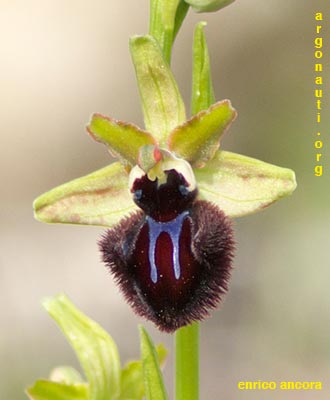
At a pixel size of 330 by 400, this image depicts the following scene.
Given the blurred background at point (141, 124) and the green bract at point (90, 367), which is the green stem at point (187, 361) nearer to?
the green bract at point (90, 367)

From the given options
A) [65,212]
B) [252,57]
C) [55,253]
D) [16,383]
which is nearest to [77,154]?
[55,253]

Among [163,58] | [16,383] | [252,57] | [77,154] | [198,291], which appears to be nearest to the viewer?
[198,291]

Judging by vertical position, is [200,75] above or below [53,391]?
above

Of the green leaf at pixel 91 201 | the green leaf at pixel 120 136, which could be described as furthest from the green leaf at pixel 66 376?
the green leaf at pixel 120 136

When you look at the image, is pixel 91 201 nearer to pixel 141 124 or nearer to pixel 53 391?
pixel 53 391

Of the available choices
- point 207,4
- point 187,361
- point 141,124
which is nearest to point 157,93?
point 207,4

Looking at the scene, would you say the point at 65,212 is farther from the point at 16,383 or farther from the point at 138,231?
the point at 16,383
